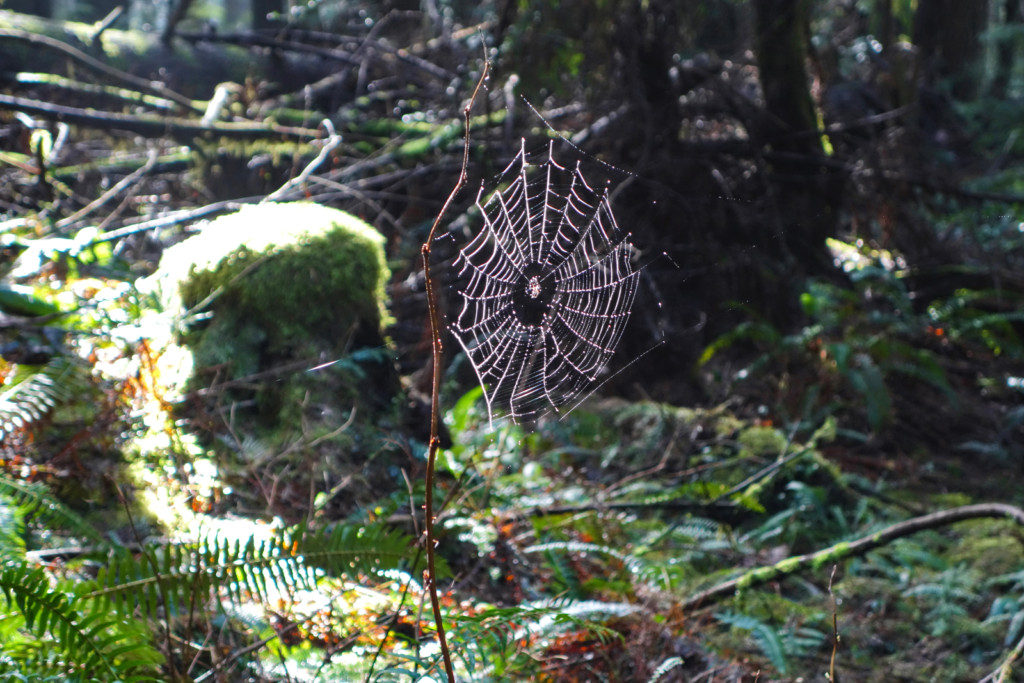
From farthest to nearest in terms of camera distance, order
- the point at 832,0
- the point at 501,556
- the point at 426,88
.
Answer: the point at 832,0, the point at 426,88, the point at 501,556

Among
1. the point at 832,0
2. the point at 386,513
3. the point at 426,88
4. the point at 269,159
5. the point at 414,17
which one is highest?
the point at 832,0

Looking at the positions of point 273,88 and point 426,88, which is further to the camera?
point 273,88

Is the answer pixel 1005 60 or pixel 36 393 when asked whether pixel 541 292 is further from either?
pixel 1005 60

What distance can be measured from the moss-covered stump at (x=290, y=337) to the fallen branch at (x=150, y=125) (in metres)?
2.24

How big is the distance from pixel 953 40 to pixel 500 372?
1378 centimetres

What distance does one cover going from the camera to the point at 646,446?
425cm

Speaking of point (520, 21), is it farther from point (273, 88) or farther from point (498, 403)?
point (498, 403)

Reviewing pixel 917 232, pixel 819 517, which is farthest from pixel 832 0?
pixel 819 517

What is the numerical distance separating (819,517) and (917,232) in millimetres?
3587

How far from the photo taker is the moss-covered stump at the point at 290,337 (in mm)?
3145

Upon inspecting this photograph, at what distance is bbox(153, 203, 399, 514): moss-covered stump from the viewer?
10.3 feet

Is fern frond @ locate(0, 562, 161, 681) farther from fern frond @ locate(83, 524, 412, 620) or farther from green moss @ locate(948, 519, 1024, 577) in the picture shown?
green moss @ locate(948, 519, 1024, 577)

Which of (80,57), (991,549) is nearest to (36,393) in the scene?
(991,549)

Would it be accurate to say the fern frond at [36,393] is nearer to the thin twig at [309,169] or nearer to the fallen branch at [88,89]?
the thin twig at [309,169]
